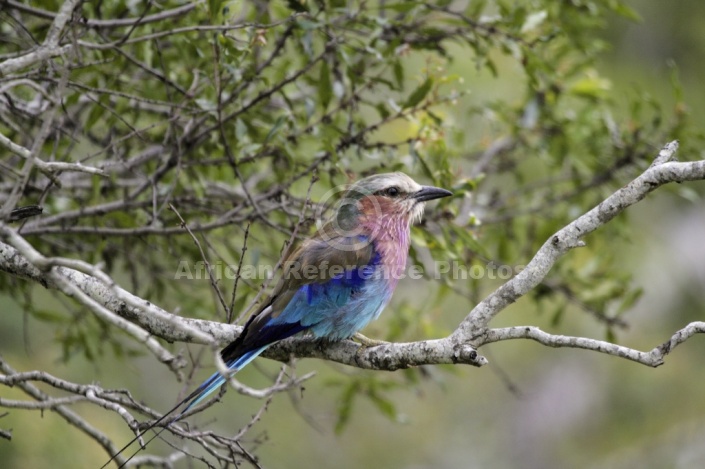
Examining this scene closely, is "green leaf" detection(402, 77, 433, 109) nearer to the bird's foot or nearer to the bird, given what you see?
the bird

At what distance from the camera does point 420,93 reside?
4.78m

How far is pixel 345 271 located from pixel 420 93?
1.08m

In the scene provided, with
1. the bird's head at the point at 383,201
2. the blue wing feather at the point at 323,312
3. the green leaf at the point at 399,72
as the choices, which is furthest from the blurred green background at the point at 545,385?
the green leaf at the point at 399,72

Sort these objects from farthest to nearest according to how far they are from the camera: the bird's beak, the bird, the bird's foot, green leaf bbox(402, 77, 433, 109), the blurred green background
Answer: the blurred green background, the bird's beak, green leaf bbox(402, 77, 433, 109), the bird's foot, the bird

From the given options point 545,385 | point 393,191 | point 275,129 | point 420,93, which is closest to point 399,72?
point 420,93

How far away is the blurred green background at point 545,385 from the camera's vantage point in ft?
24.4

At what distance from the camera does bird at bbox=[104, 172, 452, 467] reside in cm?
416

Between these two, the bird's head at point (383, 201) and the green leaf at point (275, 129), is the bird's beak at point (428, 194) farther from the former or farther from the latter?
the green leaf at point (275, 129)

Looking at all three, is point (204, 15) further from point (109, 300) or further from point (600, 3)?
point (600, 3)

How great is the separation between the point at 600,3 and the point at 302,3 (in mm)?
2123

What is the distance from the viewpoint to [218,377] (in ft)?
12.2

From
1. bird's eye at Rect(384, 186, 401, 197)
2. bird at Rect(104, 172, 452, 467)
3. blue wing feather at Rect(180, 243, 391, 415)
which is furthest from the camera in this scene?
bird's eye at Rect(384, 186, 401, 197)

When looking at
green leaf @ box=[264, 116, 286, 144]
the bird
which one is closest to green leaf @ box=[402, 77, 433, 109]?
the bird

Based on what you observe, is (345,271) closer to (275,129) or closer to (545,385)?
(275,129)
